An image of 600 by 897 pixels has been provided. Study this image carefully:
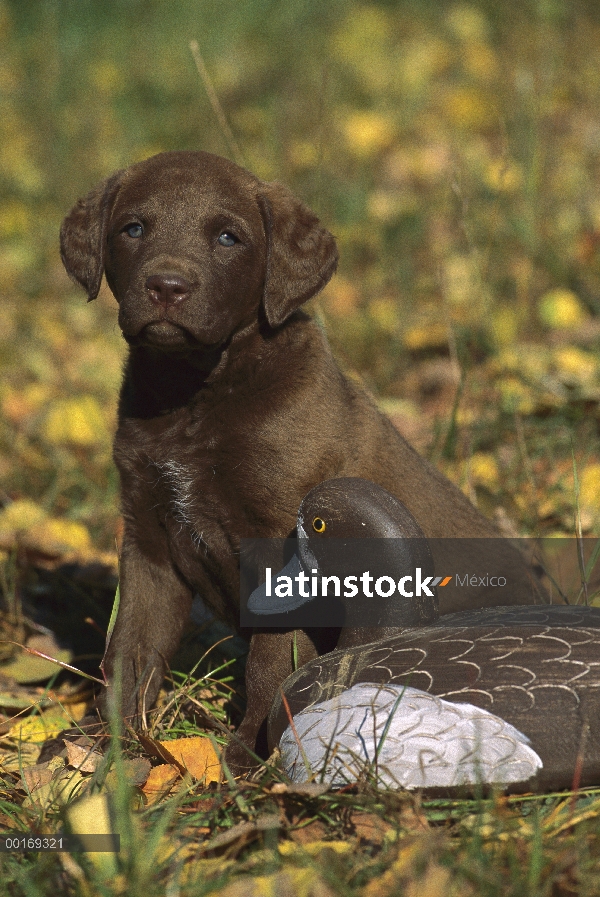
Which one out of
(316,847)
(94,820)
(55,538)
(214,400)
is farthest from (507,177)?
(94,820)

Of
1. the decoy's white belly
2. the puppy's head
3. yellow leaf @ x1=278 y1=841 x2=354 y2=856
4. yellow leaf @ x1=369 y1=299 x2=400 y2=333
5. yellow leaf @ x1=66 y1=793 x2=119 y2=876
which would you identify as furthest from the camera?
yellow leaf @ x1=369 y1=299 x2=400 y2=333

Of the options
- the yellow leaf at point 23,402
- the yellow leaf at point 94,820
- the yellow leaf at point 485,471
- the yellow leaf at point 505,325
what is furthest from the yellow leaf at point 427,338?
the yellow leaf at point 94,820

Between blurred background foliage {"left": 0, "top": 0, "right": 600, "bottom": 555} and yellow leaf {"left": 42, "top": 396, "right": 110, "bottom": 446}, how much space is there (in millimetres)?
14

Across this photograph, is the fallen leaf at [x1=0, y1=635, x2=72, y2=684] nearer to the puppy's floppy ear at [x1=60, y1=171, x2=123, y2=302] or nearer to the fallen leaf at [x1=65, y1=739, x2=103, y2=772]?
the fallen leaf at [x1=65, y1=739, x2=103, y2=772]

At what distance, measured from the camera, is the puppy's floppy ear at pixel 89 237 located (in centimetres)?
383

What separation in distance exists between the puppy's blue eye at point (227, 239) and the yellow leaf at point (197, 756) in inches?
64.2

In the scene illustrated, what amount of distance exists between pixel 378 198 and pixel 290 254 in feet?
17.2

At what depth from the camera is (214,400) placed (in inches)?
144

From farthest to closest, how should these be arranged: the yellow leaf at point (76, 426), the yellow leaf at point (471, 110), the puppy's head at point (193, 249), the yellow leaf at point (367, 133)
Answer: the yellow leaf at point (471, 110) → the yellow leaf at point (367, 133) → the yellow leaf at point (76, 426) → the puppy's head at point (193, 249)

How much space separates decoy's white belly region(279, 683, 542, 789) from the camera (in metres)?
2.69

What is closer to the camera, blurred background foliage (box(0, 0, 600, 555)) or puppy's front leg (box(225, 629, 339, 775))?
puppy's front leg (box(225, 629, 339, 775))

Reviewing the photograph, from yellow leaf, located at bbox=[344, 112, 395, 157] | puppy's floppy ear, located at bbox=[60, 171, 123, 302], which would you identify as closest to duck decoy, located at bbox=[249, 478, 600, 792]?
puppy's floppy ear, located at bbox=[60, 171, 123, 302]

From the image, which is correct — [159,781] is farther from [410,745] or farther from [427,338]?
[427,338]

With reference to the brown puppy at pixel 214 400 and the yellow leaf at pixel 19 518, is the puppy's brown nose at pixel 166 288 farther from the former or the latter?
the yellow leaf at pixel 19 518
